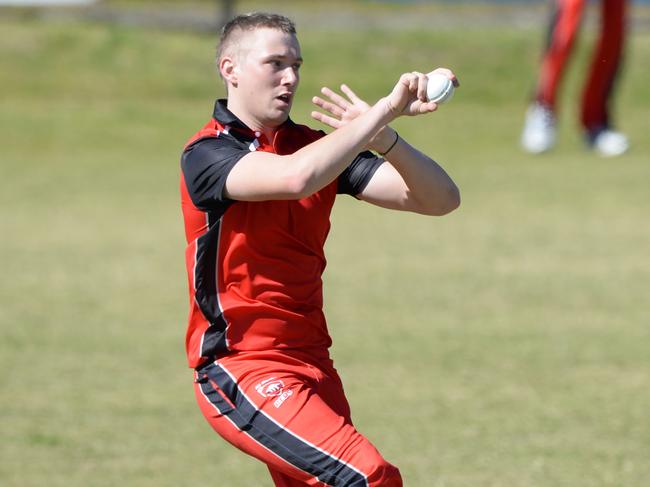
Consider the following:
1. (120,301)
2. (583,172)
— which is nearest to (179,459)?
(120,301)

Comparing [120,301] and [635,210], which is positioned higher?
[635,210]

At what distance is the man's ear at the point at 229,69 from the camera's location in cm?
459

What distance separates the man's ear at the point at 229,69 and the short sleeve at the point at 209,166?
213mm

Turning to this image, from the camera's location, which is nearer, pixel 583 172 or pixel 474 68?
pixel 583 172

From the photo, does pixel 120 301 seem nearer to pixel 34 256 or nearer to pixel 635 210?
pixel 34 256

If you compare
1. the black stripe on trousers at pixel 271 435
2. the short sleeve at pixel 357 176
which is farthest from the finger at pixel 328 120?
the black stripe on trousers at pixel 271 435

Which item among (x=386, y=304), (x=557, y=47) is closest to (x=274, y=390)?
(x=386, y=304)

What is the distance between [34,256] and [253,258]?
9.61 meters

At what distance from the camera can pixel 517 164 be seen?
19641 mm

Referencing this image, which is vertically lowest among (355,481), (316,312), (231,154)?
(355,481)

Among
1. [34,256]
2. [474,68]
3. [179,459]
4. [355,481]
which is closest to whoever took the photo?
[355,481]

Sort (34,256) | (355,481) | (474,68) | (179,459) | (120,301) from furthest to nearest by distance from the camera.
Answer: (474,68), (34,256), (120,301), (179,459), (355,481)

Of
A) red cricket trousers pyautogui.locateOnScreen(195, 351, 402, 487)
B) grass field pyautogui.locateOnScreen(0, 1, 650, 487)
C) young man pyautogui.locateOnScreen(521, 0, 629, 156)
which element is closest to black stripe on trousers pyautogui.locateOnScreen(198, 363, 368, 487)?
red cricket trousers pyautogui.locateOnScreen(195, 351, 402, 487)

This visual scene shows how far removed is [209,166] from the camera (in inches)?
174
